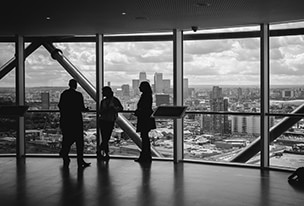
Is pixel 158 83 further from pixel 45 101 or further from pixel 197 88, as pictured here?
pixel 45 101

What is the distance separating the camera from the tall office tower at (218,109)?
970 cm

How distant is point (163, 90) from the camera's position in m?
10.3

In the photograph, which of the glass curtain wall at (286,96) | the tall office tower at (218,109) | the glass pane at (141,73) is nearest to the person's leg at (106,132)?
the glass pane at (141,73)

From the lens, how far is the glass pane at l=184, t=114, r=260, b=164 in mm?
9477

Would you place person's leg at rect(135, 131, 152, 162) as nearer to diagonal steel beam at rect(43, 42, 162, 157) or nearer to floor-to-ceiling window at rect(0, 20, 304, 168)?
floor-to-ceiling window at rect(0, 20, 304, 168)

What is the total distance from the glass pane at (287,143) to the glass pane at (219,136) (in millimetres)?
389

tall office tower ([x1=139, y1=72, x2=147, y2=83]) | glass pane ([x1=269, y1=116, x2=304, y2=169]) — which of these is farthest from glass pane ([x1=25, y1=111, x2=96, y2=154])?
glass pane ([x1=269, y1=116, x2=304, y2=169])

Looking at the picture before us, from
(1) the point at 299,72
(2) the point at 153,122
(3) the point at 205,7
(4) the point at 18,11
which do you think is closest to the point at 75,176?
(2) the point at 153,122

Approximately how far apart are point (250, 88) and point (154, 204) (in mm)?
4391

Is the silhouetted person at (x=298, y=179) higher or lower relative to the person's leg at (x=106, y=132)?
lower

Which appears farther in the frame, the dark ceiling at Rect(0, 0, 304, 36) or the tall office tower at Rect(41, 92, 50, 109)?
the tall office tower at Rect(41, 92, 50, 109)

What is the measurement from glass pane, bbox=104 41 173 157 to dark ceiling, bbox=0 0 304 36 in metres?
0.76

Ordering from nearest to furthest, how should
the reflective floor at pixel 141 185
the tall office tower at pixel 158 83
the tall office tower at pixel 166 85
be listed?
the reflective floor at pixel 141 185 < the tall office tower at pixel 166 85 < the tall office tower at pixel 158 83

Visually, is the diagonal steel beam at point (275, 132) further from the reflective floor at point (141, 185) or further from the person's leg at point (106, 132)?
the person's leg at point (106, 132)
